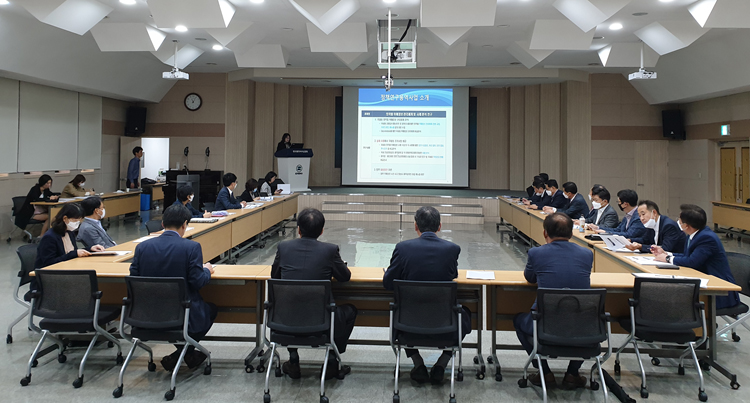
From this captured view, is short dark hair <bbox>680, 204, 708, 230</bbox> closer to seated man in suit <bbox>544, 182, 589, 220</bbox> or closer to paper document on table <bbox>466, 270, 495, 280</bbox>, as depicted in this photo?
paper document on table <bbox>466, 270, 495, 280</bbox>

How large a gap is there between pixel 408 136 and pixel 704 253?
943 cm

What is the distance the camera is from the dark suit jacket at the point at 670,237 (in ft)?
14.3

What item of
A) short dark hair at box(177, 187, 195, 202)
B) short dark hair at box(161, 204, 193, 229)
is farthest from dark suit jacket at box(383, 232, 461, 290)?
short dark hair at box(177, 187, 195, 202)

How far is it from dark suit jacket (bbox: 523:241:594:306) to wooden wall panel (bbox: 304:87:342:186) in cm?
1160

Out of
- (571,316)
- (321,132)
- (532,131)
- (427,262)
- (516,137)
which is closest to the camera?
(571,316)

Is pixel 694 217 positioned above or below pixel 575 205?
below

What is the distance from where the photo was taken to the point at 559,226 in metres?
2.95

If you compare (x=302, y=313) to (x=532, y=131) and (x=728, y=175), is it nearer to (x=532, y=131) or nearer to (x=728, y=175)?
(x=728, y=175)

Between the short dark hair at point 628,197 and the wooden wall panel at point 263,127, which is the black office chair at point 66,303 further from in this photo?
the wooden wall panel at point 263,127

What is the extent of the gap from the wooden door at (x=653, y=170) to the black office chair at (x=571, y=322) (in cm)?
1054

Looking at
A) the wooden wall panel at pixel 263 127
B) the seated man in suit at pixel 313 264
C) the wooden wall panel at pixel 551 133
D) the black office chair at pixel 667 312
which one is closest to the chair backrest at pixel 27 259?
the seated man in suit at pixel 313 264

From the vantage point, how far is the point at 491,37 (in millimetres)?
8711

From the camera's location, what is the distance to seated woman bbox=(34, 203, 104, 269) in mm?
3559

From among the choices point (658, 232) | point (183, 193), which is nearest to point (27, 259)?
point (183, 193)
